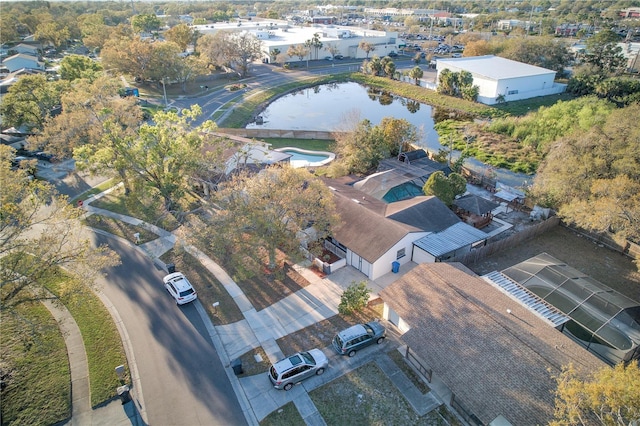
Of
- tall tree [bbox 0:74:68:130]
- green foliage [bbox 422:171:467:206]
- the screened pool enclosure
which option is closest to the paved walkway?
the screened pool enclosure

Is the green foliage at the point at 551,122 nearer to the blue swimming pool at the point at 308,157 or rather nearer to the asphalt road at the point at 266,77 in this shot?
the blue swimming pool at the point at 308,157

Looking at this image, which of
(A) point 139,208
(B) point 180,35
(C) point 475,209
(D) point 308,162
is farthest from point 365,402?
(B) point 180,35

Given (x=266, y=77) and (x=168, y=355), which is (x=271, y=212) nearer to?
(x=168, y=355)

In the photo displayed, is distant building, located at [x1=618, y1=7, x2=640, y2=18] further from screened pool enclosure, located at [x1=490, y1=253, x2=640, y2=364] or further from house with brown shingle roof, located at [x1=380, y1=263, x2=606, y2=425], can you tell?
house with brown shingle roof, located at [x1=380, y1=263, x2=606, y2=425]

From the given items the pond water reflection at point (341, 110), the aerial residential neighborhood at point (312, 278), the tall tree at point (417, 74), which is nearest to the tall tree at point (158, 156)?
the aerial residential neighborhood at point (312, 278)

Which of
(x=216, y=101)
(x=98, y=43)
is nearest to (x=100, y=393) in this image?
(x=216, y=101)

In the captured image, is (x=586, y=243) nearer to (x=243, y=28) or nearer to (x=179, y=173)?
Answer: (x=179, y=173)
